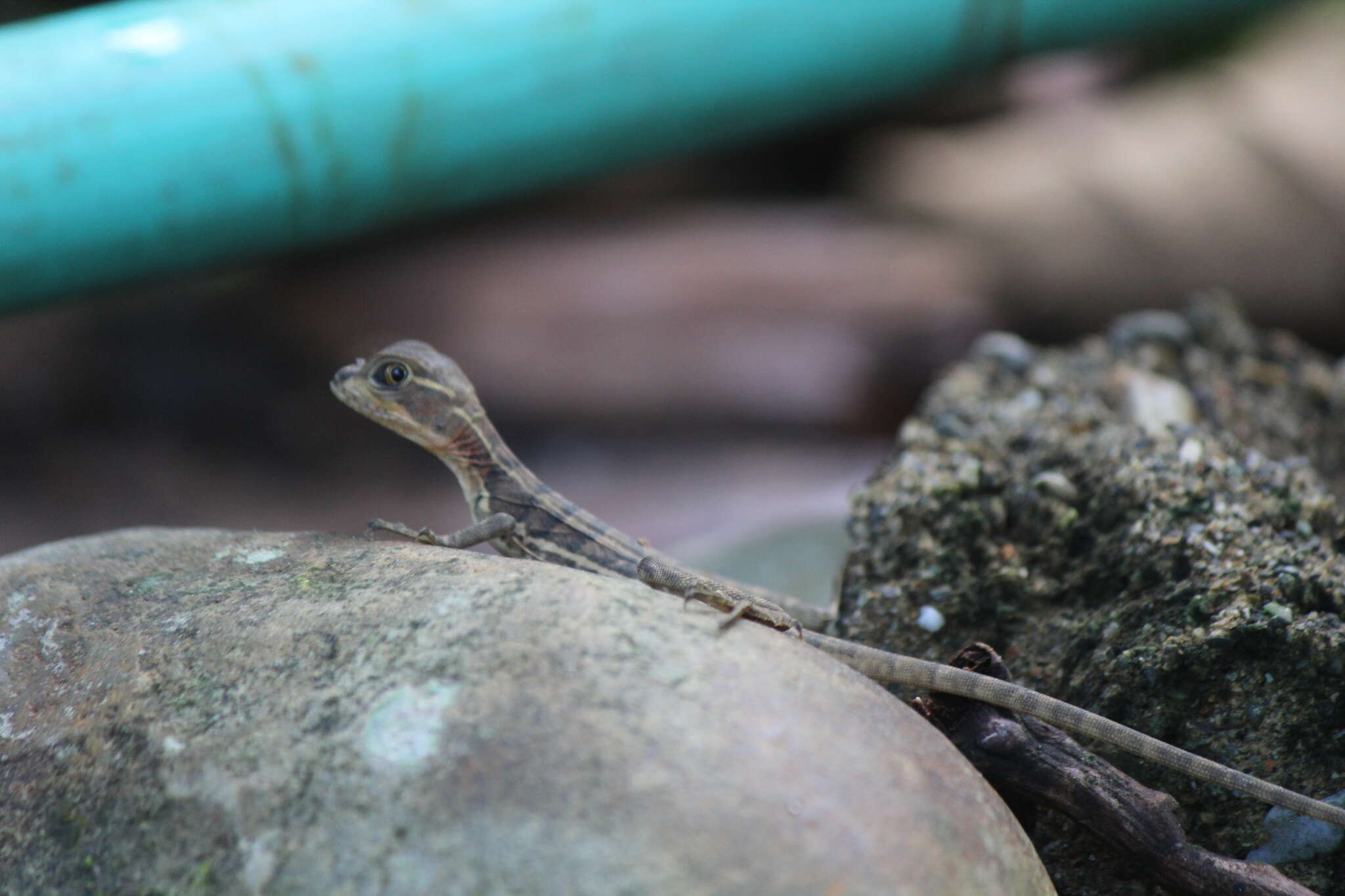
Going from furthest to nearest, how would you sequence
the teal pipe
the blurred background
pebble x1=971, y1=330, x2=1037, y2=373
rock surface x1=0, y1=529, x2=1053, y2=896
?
1. the blurred background
2. pebble x1=971, y1=330, x2=1037, y2=373
3. the teal pipe
4. rock surface x1=0, y1=529, x2=1053, y2=896

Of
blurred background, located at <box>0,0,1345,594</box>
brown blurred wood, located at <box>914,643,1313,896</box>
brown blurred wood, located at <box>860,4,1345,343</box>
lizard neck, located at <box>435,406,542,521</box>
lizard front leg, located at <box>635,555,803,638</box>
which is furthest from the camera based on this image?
brown blurred wood, located at <box>860,4,1345,343</box>

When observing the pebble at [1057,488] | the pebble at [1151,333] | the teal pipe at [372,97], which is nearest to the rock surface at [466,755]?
the pebble at [1057,488]

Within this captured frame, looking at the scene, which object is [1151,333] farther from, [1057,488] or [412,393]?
[412,393]

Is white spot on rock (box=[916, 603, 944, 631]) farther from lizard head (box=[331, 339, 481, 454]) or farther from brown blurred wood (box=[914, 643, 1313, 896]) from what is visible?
lizard head (box=[331, 339, 481, 454])

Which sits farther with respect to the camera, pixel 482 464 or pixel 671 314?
pixel 671 314

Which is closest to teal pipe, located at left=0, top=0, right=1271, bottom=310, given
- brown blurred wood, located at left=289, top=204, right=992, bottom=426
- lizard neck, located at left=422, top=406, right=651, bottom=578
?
brown blurred wood, located at left=289, top=204, right=992, bottom=426

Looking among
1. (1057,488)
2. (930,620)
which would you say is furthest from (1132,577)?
(930,620)

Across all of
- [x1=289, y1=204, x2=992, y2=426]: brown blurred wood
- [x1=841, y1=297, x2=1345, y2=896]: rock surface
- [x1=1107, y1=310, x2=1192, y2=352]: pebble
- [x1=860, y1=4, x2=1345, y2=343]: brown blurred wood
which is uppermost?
[x1=860, y1=4, x2=1345, y2=343]: brown blurred wood
